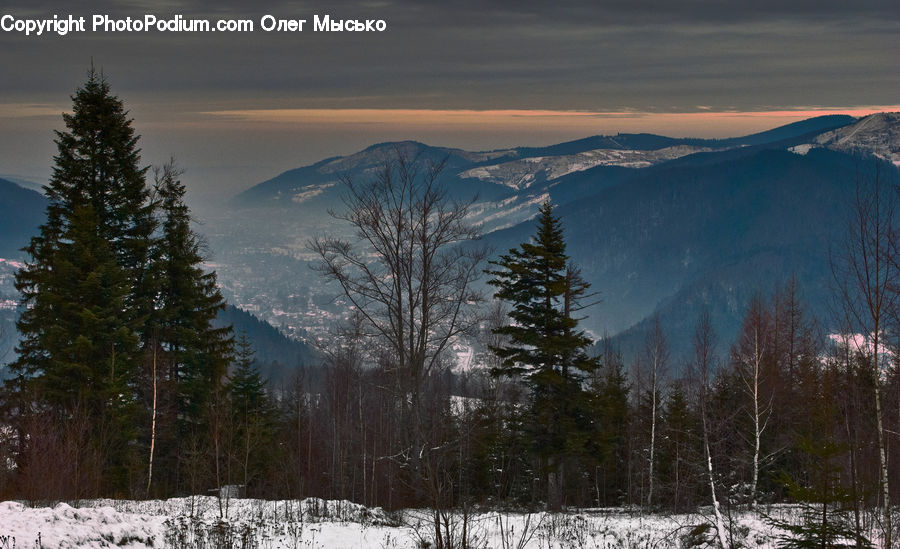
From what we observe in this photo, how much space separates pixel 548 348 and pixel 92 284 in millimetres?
17940

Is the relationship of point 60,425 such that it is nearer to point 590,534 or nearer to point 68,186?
point 68,186

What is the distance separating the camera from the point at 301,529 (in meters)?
16.0

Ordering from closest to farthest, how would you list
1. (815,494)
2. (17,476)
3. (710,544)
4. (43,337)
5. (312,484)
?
(815,494) → (710,544) → (17,476) → (43,337) → (312,484)

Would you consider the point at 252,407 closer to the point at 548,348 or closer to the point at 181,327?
the point at 181,327

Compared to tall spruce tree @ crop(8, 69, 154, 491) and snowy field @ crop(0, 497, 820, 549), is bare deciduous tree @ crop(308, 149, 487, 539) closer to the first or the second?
snowy field @ crop(0, 497, 820, 549)

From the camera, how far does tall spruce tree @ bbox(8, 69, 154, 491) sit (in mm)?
26609

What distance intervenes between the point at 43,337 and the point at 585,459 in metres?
22.5

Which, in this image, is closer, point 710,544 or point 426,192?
point 710,544

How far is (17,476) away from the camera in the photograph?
22.4 metres

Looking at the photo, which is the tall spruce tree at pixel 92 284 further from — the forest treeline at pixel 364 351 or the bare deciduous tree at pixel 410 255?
the bare deciduous tree at pixel 410 255

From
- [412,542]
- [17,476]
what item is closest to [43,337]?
[17,476]

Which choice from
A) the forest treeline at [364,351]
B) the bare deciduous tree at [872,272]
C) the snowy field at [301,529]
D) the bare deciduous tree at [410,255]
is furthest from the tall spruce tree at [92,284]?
the bare deciduous tree at [872,272]

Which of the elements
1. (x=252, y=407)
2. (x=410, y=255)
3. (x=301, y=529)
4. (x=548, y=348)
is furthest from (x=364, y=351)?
(x=301, y=529)

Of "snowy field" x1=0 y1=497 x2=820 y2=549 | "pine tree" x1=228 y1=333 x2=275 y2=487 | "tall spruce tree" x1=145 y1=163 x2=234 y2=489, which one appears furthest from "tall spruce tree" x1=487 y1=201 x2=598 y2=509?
"pine tree" x1=228 y1=333 x2=275 y2=487
